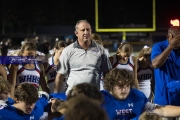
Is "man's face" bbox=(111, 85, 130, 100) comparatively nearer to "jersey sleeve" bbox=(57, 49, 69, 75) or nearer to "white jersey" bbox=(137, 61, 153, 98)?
"jersey sleeve" bbox=(57, 49, 69, 75)

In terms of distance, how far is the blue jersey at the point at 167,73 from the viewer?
4066 millimetres

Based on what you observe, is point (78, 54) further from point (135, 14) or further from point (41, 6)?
point (41, 6)

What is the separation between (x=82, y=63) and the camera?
4520mm

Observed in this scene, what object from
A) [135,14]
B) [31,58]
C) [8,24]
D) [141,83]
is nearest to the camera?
[31,58]

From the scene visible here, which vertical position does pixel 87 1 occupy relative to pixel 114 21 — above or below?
above

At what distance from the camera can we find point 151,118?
112 inches

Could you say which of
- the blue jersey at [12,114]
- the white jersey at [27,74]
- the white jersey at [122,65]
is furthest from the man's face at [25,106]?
the white jersey at [122,65]

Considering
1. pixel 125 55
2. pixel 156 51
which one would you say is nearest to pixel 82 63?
pixel 156 51

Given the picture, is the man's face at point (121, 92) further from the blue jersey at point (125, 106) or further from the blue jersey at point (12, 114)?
the blue jersey at point (12, 114)

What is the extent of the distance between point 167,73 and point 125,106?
960 mm

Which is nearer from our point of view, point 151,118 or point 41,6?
point 151,118

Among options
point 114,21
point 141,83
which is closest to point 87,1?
point 114,21

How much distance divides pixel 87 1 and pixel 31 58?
90.9ft

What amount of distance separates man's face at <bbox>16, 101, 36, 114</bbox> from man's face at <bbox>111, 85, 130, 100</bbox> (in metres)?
0.65
